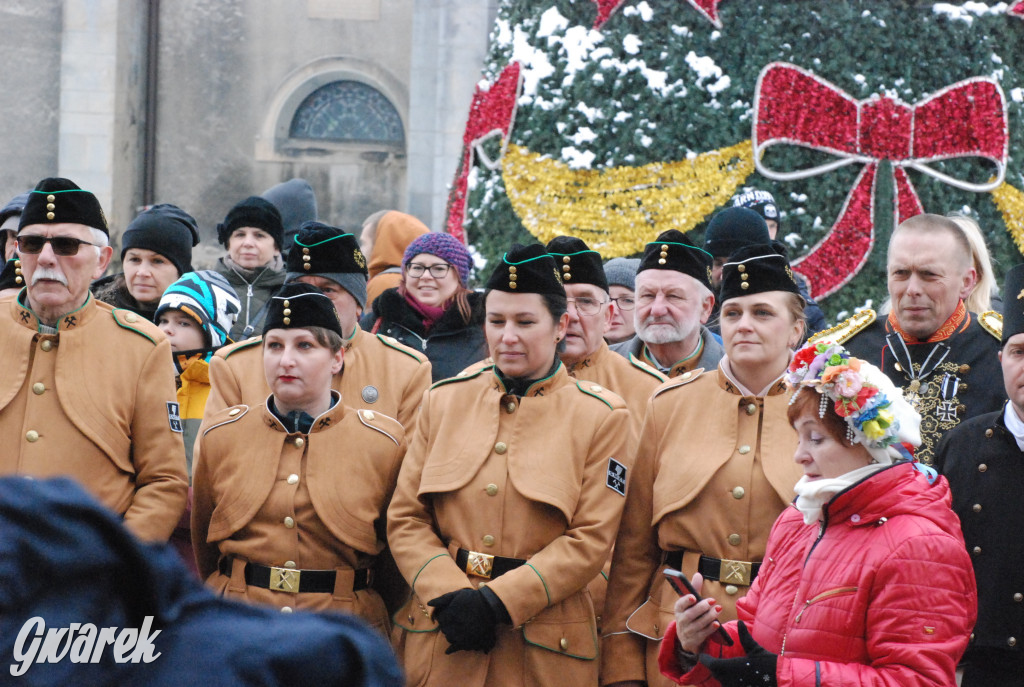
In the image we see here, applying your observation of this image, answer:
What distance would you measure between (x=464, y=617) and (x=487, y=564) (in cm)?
25

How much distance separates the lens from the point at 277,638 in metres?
1.30

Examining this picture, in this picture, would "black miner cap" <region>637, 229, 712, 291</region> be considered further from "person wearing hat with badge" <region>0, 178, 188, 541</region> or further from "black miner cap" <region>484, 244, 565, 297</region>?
"person wearing hat with badge" <region>0, 178, 188, 541</region>

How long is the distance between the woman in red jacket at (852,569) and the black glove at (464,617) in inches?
28.1

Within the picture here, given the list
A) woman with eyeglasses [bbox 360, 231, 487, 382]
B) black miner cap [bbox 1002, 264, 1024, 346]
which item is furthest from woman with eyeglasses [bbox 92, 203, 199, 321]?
black miner cap [bbox 1002, 264, 1024, 346]

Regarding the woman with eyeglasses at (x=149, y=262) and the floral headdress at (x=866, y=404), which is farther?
the woman with eyeglasses at (x=149, y=262)

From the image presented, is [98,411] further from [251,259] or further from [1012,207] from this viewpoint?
[1012,207]

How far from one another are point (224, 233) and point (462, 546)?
283 centimetres

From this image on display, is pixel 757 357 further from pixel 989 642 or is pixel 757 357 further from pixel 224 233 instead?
pixel 224 233

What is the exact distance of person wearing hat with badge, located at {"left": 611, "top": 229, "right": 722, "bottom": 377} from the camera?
4805mm

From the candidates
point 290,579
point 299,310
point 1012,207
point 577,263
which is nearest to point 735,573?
point 290,579

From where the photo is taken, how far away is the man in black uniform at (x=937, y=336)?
4.14 m

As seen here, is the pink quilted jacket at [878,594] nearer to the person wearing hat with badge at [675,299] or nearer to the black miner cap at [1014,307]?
the black miner cap at [1014,307]

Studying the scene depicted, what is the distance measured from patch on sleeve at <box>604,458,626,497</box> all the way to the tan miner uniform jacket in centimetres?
146

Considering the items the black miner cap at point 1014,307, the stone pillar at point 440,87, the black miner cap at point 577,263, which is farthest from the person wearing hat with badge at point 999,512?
the stone pillar at point 440,87
